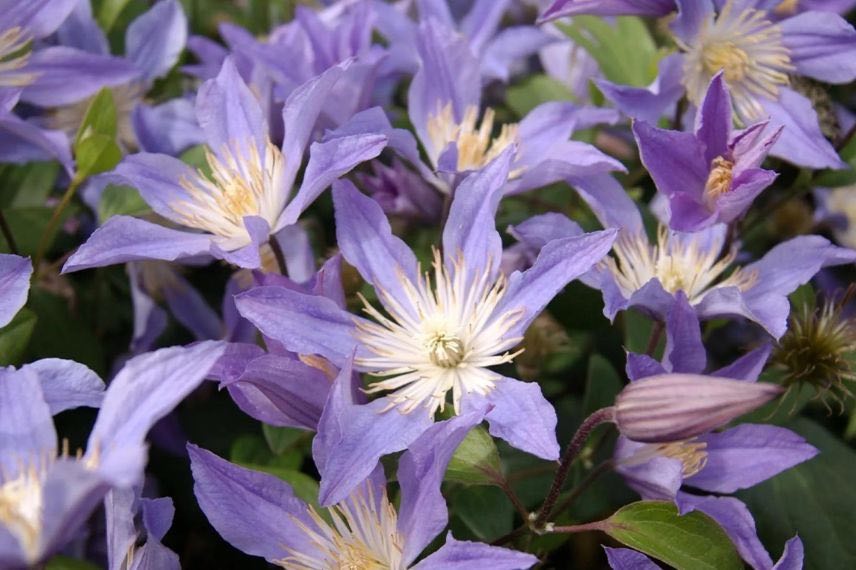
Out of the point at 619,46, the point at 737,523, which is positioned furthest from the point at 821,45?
the point at 737,523

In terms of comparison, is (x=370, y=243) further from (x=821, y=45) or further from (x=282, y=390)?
(x=821, y=45)

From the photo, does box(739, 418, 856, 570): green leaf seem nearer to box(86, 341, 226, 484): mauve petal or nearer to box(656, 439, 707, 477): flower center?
box(656, 439, 707, 477): flower center

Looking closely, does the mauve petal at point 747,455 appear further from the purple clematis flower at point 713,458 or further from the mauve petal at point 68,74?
the mauve petal at point 68,74

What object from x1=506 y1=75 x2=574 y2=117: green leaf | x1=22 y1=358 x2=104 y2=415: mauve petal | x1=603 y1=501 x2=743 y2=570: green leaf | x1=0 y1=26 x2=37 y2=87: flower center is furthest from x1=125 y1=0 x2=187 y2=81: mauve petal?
x1=603 y1=501 x2=743 y2=570: green leaf

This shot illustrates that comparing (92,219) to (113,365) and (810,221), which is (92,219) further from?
(810,221)

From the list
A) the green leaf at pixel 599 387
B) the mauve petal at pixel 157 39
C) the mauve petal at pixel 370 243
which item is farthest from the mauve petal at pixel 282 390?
the mauve petal at pixel 157 39

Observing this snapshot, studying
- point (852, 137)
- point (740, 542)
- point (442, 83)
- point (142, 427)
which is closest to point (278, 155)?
point (442, 83)
